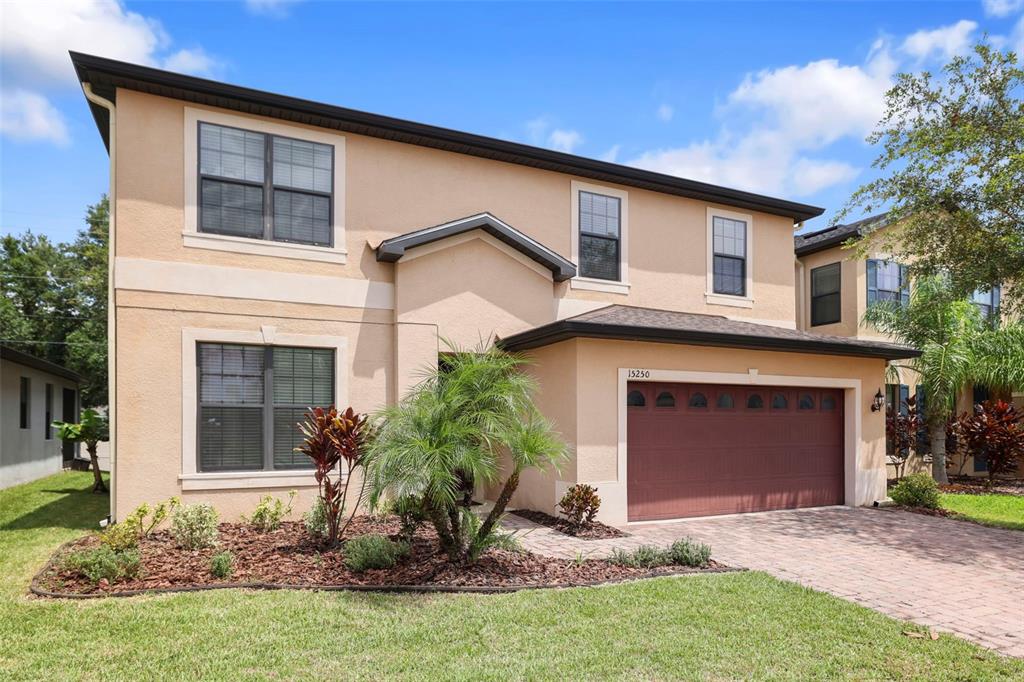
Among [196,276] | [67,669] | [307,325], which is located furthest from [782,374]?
[67,669]

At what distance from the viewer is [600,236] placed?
44.0 feet

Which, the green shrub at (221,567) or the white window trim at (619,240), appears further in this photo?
the white window trim at (619,240)

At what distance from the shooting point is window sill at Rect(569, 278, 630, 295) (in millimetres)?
12945

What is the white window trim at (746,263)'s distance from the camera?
14516 mm

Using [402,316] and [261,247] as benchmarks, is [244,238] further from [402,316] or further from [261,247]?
[402,316]

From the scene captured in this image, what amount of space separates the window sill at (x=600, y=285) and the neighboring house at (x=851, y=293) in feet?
26.0

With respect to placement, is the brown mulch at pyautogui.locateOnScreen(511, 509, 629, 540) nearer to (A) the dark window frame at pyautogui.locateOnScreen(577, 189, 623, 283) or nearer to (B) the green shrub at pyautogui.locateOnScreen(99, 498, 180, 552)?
(A) the dark window frame at pyautogui.locateOnScreen(577, 189, 623, 283)

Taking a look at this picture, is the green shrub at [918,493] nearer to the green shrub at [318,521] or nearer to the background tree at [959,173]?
the background tree at [959,173]

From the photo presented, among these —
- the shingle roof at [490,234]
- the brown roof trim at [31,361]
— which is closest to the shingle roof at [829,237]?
the shingle roof at [490,234]

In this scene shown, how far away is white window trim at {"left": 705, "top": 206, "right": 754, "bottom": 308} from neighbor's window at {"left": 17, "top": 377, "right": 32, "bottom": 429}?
18.3m

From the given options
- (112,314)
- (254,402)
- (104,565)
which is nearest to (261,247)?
(112,314)

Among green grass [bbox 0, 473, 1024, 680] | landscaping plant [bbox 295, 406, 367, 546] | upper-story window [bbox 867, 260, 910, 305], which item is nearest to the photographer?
green grass [bbox 0, 473, 1024, 680]

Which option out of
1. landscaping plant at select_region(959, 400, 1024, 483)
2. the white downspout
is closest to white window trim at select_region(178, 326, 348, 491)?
the white downspout

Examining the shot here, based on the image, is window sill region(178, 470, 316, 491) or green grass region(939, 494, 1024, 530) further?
green grass region(939, 494, 1024, 530)
